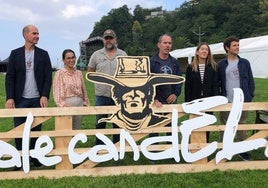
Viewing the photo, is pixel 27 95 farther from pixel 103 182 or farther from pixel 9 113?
pixel 103 182

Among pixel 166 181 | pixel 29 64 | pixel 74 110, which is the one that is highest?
pixel 29 64

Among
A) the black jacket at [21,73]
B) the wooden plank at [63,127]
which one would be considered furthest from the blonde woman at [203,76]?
the black jacket at [21,73]

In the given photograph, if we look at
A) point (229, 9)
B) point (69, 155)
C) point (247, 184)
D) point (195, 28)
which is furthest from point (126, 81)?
point (229, 9)

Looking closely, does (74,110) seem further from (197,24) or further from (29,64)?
(197,24)

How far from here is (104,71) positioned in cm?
593

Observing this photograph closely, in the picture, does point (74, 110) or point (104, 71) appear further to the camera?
point (104, 71)

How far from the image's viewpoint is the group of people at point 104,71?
5.45 meters

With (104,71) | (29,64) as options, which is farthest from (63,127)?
(104,71)

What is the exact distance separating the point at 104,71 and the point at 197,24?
8917 cm

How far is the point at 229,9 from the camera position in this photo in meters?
96.5

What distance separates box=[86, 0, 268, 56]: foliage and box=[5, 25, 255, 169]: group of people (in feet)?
232

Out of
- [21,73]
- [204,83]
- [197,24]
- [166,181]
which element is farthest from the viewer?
[197,24]

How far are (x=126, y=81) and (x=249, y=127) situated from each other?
5.99ft

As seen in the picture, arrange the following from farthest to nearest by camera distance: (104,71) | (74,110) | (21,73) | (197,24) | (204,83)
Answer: (197,24) → (104,71) → (204,83) → (21,73) → (74,110)
